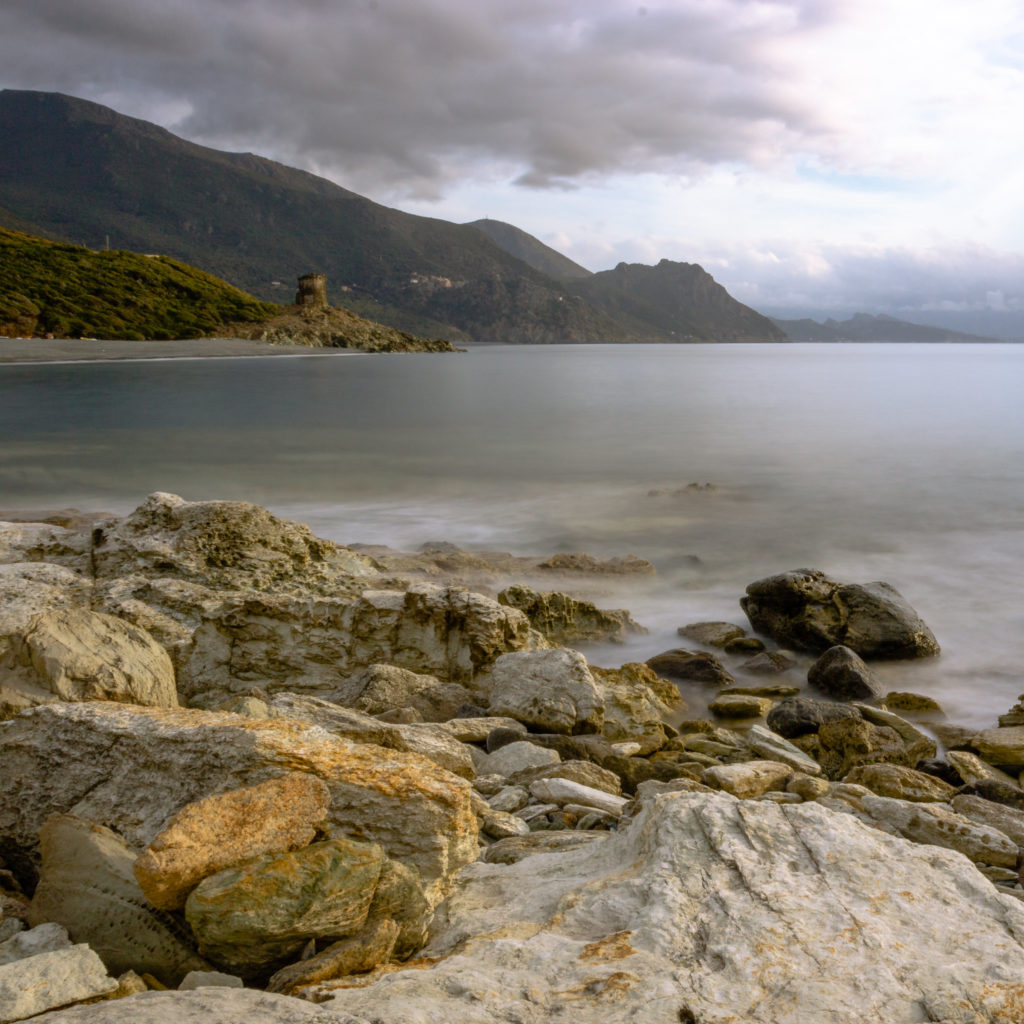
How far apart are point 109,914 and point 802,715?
563cm

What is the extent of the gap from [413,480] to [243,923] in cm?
1845

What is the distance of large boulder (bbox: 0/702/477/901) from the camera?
301cm

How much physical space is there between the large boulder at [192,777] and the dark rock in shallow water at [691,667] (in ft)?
16.8

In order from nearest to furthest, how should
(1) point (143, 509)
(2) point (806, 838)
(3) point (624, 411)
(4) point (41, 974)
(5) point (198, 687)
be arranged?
1. (4) point (41, 974)
2. (2) point (806, 838)
3. (5) point (198, 687)
4. (1) point (143, 509)
5. (3) point (624, 411)

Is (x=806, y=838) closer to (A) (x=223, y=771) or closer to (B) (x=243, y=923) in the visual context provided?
(B) (x=243, y=923)

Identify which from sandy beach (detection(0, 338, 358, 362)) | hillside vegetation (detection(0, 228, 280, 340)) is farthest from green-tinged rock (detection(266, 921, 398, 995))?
hillside vegetation (detection(0, 228, 280, 340))

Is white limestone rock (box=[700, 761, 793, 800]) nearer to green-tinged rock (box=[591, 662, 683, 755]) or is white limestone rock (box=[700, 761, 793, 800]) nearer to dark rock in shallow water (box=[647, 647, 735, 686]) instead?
green-tinged rock (box=[591, 662, 683, 755])

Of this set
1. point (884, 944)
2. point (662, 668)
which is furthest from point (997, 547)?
point (884, 944)

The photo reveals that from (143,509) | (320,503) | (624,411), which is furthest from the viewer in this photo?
(624,411)

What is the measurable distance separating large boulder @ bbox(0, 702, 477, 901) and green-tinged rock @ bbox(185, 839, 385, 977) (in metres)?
0.43

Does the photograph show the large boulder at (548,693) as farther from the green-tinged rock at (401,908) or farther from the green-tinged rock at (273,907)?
the green-tinged rock at (273,907)

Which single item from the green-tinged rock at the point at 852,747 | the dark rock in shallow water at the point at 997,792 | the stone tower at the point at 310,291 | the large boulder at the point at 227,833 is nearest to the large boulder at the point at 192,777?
the large boulder at the point at 227,833

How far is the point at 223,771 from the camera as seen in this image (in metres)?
3.05

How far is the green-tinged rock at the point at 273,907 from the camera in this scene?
2.39m
